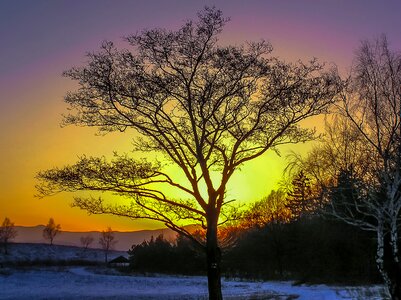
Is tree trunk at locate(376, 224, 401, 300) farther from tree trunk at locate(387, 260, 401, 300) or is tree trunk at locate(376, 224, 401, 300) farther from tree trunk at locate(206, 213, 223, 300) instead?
tree trunk at locate(206, 213, 223, 300)

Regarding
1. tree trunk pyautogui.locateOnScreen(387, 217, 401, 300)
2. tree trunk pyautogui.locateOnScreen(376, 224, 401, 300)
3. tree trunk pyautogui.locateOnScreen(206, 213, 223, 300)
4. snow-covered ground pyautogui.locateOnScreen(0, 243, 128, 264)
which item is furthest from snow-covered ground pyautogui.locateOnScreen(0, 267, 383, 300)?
snow-covered ground pyautogui.locateOnScreen(0, 243, 128, 264)

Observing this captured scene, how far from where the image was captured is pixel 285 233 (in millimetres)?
64062

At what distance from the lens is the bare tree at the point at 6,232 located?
159462 mm

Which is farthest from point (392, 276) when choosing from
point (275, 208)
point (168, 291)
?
point (275, 208)

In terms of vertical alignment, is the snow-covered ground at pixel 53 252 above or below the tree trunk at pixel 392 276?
above

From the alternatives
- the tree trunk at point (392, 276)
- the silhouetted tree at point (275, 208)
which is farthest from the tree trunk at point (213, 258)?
the silhouetted tree at point (275, 208)

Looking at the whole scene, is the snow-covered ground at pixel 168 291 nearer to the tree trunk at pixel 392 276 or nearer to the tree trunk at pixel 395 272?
the tree trunk at pixel 392 276

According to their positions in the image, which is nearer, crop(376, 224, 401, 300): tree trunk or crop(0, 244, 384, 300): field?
crop(376, 224, 401, 300): tree trunk

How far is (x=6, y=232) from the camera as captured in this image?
16975 cm

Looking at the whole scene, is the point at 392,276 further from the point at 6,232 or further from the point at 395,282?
the point at 6,232

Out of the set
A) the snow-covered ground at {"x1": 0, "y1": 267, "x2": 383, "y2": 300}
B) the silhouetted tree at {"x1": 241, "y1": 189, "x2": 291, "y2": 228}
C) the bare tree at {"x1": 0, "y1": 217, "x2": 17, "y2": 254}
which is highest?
the bare tree at {"x1": 0, "y1": 217, "x2": 17, "y2": 254}

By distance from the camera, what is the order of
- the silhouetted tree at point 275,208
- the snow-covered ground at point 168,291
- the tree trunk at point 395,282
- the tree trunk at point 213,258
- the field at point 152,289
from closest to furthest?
the tree trunk at point 213,258 < the tree trunk at point 395,282 < the snow-covered ground at point 168,291 < the field at point 152,289 < the silhouetted tree at point 275,208

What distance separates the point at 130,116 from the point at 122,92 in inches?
35.2

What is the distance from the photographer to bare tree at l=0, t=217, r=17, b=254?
15946cm
